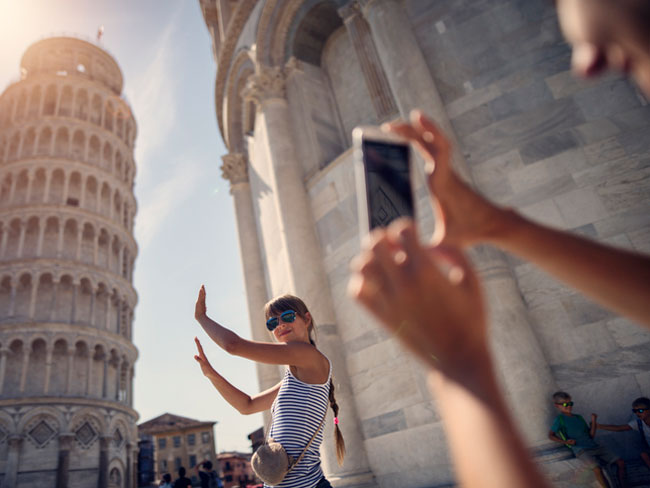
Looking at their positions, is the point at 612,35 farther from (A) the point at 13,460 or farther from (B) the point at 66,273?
(B) the point at 66,273

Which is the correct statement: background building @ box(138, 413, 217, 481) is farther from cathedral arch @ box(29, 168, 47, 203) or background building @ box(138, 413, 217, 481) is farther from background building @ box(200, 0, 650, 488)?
background building @ box(200, 0, 650, 488)

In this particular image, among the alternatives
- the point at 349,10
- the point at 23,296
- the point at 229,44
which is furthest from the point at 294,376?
the point at 23,296

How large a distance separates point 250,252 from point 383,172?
1059 centimetres

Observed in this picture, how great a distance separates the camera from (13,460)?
2414 centimetres

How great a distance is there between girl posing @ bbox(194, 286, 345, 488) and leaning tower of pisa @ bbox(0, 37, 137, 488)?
29.5 meters

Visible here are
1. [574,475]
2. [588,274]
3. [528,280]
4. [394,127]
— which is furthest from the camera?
[528,280]

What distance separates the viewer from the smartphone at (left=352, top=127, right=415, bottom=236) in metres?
1.24

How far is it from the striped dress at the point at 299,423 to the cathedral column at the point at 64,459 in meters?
29.5

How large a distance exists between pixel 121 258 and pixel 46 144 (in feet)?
36.9

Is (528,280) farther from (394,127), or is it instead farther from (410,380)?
(394,127)

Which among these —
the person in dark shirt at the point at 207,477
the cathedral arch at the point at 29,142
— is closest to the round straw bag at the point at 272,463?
the person in dark shirt at the point at 207,477

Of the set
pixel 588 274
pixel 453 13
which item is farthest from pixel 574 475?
pixel 453 13

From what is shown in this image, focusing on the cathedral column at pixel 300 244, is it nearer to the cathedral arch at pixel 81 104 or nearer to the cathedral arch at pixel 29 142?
the cathedral arch at pixel 29 142

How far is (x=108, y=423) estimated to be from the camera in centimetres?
2805
